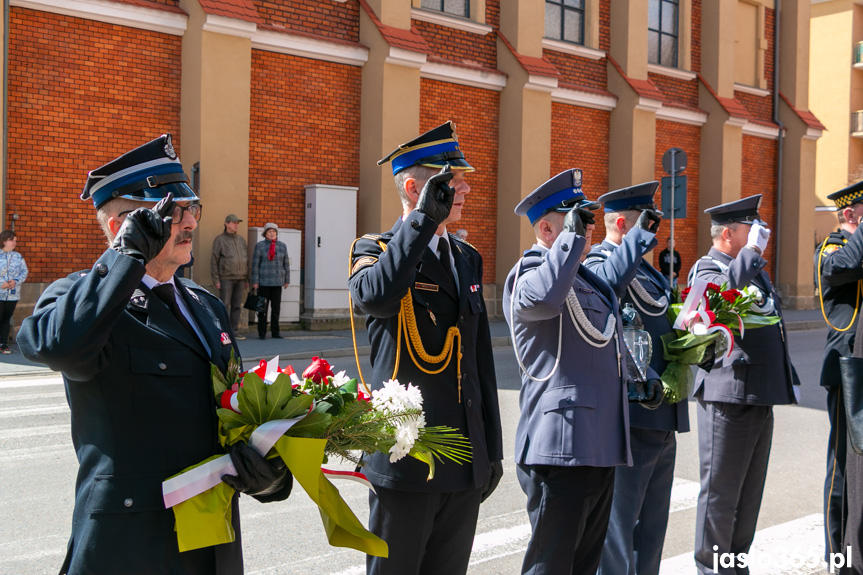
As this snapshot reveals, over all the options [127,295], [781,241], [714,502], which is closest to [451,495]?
[127,295]

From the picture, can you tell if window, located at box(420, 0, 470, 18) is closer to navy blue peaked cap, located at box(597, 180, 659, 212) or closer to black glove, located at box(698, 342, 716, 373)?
navy blue peaked cap, located at box(597, 180, 659, 212)

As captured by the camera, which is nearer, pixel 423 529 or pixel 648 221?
pixel 423 529

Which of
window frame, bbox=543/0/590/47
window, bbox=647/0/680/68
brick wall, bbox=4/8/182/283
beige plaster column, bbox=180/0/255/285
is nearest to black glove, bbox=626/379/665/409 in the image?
beige plaster column, bbox=180/0/255/285

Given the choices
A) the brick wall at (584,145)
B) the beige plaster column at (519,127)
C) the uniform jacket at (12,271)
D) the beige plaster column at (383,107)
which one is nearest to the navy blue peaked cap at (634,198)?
the uniform jacket at (12,271)

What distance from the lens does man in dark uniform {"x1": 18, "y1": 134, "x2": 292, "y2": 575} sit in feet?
7.29

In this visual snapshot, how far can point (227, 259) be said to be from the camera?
1462 centimetres

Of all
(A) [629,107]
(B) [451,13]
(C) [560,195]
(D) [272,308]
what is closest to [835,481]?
→ (C) [560,195]

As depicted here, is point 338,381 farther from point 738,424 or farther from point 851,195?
point 851,195

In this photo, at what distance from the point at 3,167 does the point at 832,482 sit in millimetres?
12715

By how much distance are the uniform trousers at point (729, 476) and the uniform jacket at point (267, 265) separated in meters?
11.3

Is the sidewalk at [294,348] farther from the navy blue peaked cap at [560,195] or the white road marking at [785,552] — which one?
the navy blue peaked cap at [560,195]

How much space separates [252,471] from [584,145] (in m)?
20.1

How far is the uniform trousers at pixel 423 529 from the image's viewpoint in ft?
10.3

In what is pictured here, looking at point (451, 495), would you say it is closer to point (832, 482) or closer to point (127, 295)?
point (127, 295)
